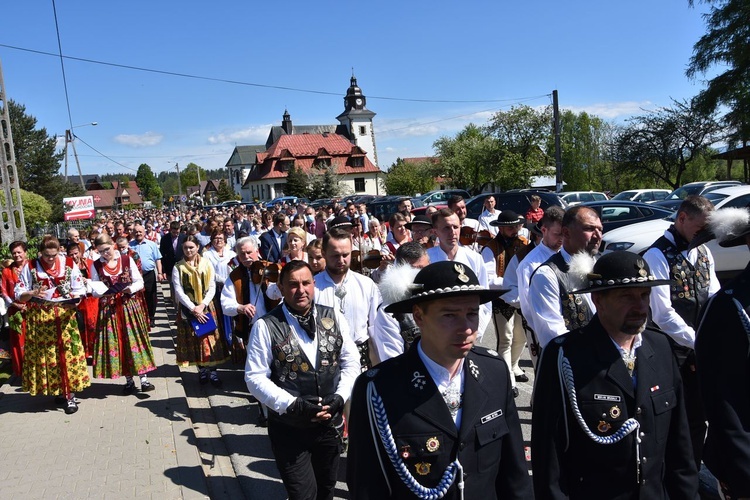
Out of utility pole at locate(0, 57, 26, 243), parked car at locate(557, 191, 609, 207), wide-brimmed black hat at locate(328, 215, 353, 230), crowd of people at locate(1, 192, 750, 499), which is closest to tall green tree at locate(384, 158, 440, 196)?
parked car at locate(557, 191, 609, 207)

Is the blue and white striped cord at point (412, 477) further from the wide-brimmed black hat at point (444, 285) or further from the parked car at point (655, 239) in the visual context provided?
the parked car at point (655, 239)

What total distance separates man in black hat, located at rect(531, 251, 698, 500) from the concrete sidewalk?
331cm

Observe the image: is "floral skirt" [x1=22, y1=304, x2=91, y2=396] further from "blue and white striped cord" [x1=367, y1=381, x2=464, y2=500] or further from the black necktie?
"blue and white striped cord" [x1=367, y1=381, x2=464, y2=500]

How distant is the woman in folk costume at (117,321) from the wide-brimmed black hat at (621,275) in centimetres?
613

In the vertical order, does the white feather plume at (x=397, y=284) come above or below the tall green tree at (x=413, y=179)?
below

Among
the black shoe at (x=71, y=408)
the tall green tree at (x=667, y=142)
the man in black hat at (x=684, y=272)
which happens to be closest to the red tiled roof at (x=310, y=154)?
the tall green tree at (x=667, y=142)

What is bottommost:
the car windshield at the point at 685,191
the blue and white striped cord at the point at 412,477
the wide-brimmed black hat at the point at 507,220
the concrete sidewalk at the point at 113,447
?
the concrete sidewalk at the point at 113,447

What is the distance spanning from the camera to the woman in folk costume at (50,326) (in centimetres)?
687

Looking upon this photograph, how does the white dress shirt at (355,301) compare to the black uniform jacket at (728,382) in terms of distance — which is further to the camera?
the white dress shirt at (355,301)

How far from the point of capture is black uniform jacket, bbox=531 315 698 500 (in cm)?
247

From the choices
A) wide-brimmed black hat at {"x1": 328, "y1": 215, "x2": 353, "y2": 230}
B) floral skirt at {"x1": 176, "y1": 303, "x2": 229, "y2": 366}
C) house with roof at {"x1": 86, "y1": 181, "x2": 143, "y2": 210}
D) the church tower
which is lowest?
floral skirt at {"x1": 176, "y1": 303, "x2": 229, "y2": 366}

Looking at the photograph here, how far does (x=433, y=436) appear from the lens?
2.24 meters

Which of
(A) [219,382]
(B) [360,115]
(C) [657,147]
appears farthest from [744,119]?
(B) [360,115]

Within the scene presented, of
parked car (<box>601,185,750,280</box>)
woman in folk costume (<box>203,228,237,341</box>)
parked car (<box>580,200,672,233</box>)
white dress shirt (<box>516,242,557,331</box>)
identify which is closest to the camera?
white dress shirt (<box>516,242,557,331</box>)
